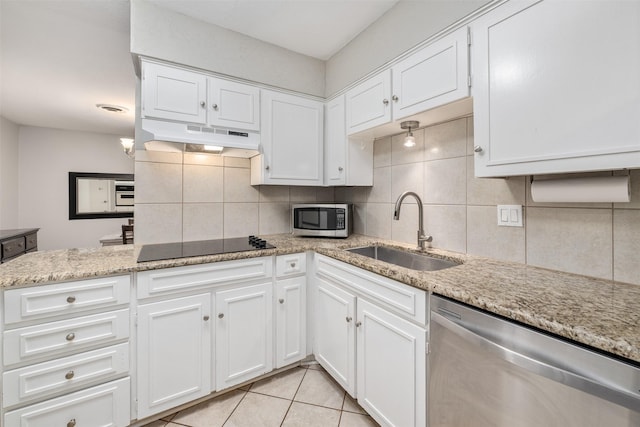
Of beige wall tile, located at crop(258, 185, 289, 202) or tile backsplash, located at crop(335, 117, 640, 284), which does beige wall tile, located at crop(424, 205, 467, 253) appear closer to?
tile backsplash, located at crop(335, 117, 640, 284)

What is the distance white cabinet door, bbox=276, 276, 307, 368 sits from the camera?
1804 mm

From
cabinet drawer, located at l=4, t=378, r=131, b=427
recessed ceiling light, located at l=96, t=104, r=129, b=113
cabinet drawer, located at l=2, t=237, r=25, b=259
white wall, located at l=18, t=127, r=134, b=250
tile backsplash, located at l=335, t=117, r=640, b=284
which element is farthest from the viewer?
white wall, located at l=18, t=127, r=134, b=250

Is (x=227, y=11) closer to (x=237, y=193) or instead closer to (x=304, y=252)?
(x=237, y=193)

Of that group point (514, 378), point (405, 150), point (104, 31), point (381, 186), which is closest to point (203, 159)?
point (104, 31)

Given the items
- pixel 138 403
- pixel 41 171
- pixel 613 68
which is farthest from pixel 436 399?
pixel 41 171

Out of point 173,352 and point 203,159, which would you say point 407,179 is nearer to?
point 203,159

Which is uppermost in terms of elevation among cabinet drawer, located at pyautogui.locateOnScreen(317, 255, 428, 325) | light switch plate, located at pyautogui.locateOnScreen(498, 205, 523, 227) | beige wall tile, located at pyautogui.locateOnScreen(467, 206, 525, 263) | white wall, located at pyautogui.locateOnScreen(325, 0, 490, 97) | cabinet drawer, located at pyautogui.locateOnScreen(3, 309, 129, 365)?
white wall, located at pyautogui.locateOnScreen(325, 0, 490, 97)

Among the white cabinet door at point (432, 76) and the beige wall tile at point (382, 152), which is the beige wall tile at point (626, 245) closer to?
the white cabinet door at point (432, 76)

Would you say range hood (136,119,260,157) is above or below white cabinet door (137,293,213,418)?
above

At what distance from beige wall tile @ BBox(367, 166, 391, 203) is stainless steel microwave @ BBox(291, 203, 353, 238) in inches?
9.9

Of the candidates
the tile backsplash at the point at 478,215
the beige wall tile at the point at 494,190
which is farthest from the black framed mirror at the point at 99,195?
the beige wall tile at the point at 494,190

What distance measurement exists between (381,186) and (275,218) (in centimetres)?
94

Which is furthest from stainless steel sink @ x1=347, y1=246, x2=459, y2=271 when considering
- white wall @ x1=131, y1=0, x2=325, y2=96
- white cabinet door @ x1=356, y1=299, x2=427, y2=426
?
white wall @ x1=131, y1=0, x2=325, y2=96

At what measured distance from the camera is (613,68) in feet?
2.81
